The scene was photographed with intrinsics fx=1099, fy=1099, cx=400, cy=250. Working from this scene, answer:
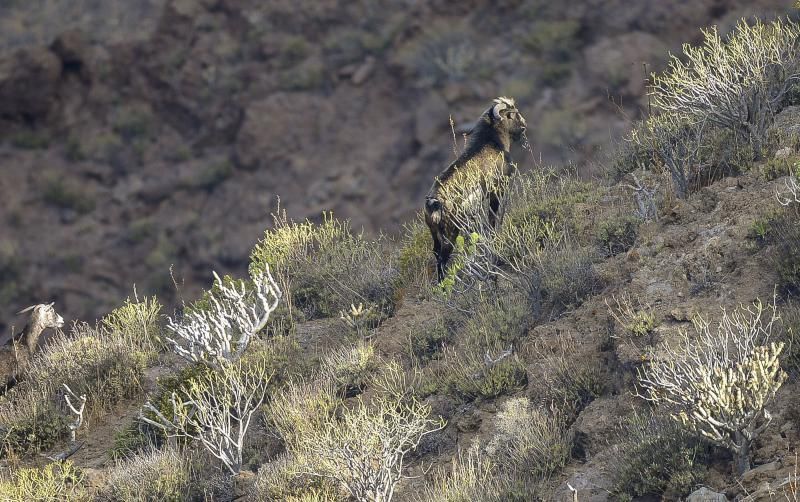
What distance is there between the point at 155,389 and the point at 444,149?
22.6m

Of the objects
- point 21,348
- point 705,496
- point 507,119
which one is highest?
point 507,119

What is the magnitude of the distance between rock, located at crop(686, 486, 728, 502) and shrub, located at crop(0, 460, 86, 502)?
16.3ft

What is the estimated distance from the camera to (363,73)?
1453 inches

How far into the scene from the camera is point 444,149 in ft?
107

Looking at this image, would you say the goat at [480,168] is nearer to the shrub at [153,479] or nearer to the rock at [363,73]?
the shrub at [153,479]

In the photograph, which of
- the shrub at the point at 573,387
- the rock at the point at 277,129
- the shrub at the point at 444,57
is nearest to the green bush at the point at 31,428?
the shrub at the point at 573,387

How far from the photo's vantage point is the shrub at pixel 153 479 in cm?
877

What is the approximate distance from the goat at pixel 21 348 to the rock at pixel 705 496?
6816mm

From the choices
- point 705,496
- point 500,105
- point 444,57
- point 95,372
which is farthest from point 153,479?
point 444,57

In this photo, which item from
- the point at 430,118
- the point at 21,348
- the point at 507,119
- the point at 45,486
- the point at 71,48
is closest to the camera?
the point at 45,486

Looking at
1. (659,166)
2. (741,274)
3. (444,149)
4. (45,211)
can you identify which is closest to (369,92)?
(444,149)

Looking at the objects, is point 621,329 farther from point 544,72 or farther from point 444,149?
point 544,72

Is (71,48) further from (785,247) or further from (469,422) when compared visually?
(785,247)

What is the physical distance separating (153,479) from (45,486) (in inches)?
33.3
